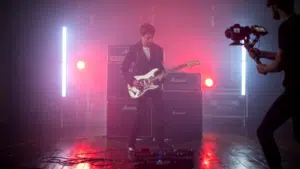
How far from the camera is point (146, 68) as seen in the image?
4.08 m

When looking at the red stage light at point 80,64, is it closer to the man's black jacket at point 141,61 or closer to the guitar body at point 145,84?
the man's black jacket at point 141,61

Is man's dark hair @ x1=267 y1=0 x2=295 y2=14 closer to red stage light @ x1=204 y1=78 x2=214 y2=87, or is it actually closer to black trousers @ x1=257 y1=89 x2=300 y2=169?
black trousers @ x1=257 y1=89 x2=300 y2=169

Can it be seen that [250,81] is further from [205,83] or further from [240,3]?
[240,3]

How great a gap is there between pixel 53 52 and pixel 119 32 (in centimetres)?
192

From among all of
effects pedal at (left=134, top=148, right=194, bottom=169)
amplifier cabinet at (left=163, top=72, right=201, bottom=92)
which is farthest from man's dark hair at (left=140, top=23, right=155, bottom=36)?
effects pedal at (left=134, top=148, right=194, bottom=169)

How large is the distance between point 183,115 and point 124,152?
157 cm

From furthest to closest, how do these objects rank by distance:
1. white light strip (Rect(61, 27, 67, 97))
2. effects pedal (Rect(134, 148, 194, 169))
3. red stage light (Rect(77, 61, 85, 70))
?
red stage light (Rect(77, 61, 85, 70)) < white light strip (Rect(61, 27, 67, 97)) < effects pedal (Rect(134, 148, 194, 169))

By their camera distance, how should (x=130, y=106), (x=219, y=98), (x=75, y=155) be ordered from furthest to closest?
(x=219, y=98), (x=130, y=106), (x=75, y=155)

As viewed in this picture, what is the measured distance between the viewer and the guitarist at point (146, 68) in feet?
12.9

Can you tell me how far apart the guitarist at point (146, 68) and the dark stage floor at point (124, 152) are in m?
0.40

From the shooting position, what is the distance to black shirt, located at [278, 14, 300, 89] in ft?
6.83

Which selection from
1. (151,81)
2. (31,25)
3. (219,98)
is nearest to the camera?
(151,81)

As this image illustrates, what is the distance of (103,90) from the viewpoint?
315 inches

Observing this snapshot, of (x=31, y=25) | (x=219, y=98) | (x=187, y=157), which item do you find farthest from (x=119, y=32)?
(x=187, y=157)
